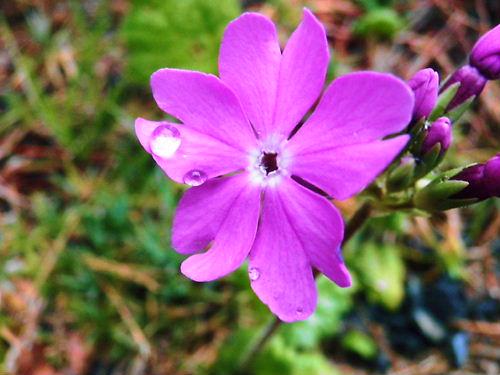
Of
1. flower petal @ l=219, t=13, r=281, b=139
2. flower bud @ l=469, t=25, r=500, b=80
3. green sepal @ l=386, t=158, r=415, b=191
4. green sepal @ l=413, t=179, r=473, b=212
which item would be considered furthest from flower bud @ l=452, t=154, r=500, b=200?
flower petal @ l=219, t=13, r=281, b=139

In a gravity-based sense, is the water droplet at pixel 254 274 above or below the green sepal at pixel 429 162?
below

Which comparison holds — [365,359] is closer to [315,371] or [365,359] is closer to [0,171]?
[315,371]

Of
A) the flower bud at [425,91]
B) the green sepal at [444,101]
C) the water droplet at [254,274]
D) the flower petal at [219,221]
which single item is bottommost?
the water droplet at [254,274]

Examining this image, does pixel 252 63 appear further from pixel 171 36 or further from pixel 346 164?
pixel 171 36

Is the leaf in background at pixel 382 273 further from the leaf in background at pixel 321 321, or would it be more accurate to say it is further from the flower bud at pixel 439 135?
the flower bud at pixel 439 135

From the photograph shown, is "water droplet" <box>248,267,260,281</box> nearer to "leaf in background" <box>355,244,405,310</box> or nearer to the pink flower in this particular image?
the pink flower

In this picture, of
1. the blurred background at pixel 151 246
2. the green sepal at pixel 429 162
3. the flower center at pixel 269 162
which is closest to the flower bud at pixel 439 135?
the green sepal at pixel 429 162

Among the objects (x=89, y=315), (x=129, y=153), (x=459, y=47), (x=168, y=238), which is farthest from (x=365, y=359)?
(x=459, y=47)

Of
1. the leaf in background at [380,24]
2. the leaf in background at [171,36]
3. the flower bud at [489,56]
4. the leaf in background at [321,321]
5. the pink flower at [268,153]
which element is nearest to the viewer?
the pink flower at [268,153]
